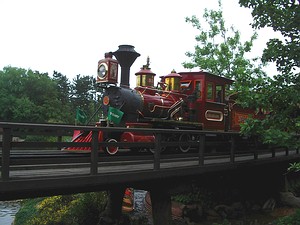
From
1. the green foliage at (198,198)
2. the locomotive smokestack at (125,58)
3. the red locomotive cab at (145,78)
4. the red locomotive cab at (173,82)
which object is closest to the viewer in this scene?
the locomotive smokestack at (125,58)

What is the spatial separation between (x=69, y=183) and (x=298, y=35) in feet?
18.2

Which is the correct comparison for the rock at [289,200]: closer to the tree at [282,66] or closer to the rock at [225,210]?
the rock at [225,210]

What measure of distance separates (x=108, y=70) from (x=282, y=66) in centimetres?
469

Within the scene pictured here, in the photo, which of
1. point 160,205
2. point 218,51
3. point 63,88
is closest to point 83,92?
point 63,88

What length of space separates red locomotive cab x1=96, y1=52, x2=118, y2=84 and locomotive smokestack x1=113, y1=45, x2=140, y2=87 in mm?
857

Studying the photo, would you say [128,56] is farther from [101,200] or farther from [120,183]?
[120,183]

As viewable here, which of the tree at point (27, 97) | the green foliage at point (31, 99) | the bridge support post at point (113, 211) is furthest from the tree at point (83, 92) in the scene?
the bridge support post at point (113, 211)

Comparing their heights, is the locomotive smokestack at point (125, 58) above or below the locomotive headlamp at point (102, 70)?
above

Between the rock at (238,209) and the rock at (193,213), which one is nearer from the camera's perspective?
the rock at (193,213)

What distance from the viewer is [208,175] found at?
8.66m

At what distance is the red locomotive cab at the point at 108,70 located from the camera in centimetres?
964

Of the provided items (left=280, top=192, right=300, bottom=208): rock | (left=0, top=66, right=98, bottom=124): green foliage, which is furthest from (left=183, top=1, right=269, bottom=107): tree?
(left=0, top=66, right=98, bottom=124): green foliage

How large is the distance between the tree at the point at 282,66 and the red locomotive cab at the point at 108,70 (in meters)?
3.96

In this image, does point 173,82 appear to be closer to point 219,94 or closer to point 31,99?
point 219,94
